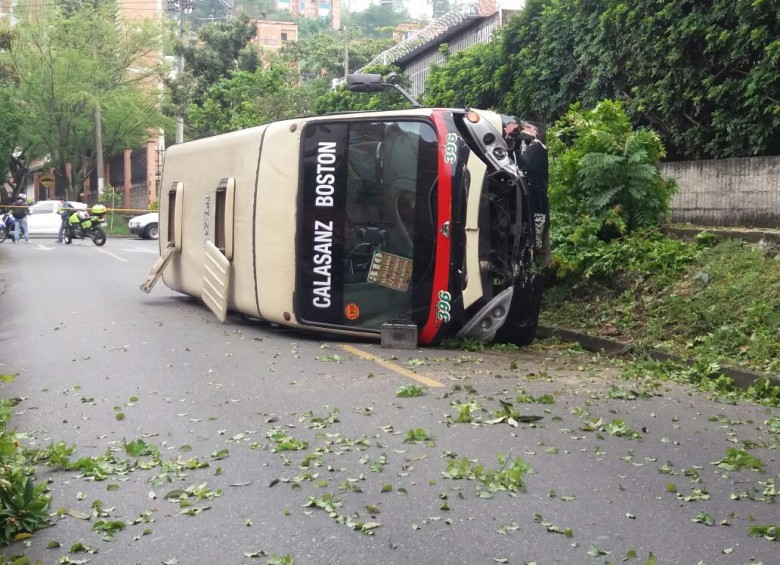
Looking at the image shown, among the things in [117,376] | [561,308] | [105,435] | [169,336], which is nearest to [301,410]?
[105,435]

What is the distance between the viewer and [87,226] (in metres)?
32.3

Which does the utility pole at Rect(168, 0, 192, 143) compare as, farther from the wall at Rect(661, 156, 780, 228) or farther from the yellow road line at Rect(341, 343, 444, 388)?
the yellow road line at Rect(341, 343, 444, 388)

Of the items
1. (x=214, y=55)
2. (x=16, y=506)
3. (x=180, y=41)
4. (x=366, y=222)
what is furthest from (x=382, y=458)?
(x=180, y=41)

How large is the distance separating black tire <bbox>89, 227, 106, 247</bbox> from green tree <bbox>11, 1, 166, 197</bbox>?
18.5 meters

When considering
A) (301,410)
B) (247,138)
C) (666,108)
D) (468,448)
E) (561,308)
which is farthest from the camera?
(666,108)

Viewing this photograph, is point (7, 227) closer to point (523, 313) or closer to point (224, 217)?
point (224, 217)

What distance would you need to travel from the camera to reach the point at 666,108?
15.0 metres

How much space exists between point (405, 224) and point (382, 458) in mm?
4535

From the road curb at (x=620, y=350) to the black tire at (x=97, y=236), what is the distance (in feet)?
73.7

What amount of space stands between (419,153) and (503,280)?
1.61m

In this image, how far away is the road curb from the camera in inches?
357

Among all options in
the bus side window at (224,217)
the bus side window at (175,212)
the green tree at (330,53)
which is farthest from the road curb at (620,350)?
the green tree at (330,53)

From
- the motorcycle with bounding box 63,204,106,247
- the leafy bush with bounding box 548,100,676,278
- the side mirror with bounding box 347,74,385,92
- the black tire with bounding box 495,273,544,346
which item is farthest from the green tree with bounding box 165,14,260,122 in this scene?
the black tire with bounding box 495,273,544,346

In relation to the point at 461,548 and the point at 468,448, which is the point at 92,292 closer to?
the point at 468,448
